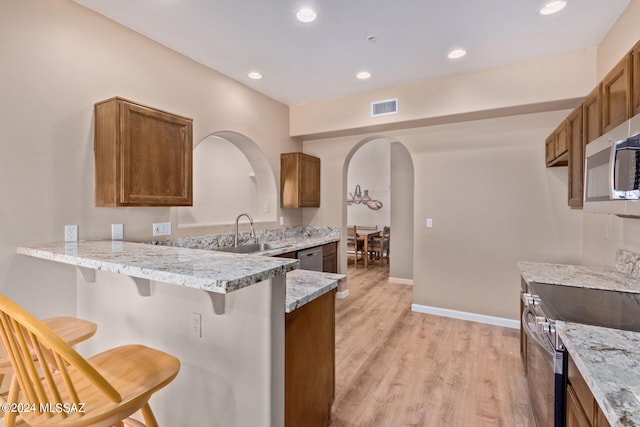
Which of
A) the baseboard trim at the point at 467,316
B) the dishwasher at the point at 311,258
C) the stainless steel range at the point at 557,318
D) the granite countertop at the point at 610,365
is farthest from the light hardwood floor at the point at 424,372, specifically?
the granite countertop at the point at 610,365

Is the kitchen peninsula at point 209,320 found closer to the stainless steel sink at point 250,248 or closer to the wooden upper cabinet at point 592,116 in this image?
the stainless steel sink at point 250,248

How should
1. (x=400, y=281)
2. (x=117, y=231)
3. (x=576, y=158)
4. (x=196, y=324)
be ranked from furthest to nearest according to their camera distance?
(x=400, y=281)
(x=117, y=231)
(x=576, y=158)
(x=196, y=324)

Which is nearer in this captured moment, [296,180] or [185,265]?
[185,265]

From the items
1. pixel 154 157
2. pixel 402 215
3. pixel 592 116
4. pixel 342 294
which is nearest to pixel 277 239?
pixel 342 294

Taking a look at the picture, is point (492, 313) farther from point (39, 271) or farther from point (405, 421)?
point (39, 271)

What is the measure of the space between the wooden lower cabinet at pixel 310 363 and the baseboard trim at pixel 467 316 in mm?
2393

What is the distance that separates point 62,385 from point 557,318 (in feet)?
6.88

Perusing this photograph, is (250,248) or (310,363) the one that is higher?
(250,248)

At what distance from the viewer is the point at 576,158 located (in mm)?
2271

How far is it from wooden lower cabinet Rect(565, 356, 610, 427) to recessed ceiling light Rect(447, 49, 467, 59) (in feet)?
8.92

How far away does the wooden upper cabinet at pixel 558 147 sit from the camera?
8.53 ft

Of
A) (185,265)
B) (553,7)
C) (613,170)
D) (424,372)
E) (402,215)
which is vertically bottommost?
(424,372)

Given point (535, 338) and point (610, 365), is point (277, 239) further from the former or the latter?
point (610, 365)

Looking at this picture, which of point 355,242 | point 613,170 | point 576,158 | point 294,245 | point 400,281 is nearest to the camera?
point 613,170
